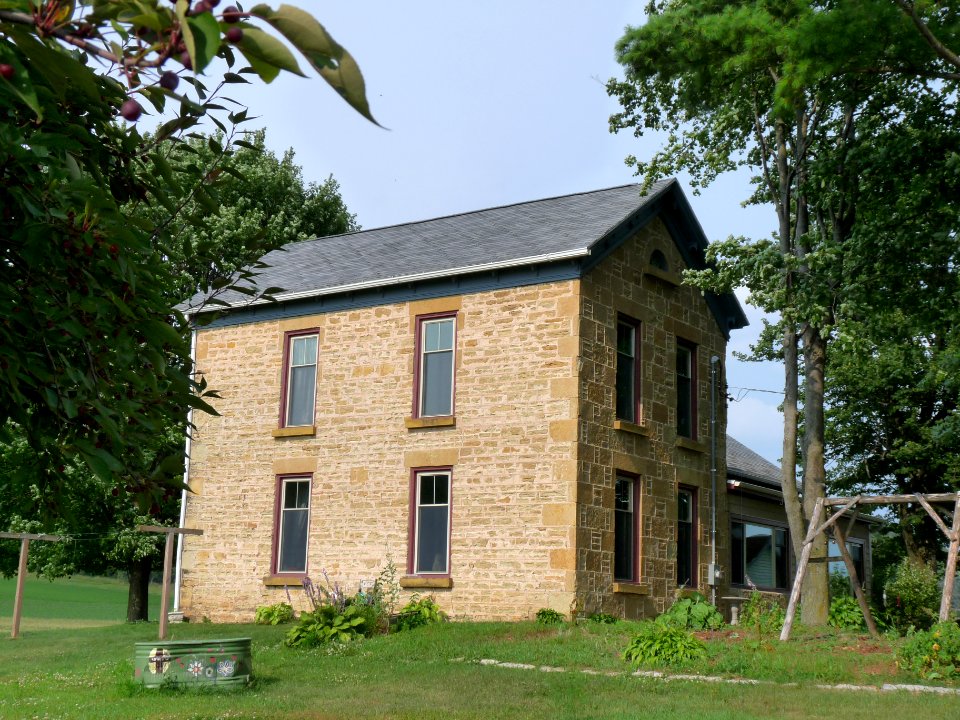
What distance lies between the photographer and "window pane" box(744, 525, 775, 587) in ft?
86.6

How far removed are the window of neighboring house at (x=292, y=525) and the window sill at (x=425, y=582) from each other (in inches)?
103

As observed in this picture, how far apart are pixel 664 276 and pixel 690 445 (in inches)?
135

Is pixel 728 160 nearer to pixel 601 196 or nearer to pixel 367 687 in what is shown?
pixel 601 196

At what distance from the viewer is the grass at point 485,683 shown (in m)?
11.4

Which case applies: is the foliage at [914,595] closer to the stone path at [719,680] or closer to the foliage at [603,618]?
the foliage at [603,618]

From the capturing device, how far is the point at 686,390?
2325 cm

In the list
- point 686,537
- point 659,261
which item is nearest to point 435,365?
point 659,261

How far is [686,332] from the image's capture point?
23.2 metres

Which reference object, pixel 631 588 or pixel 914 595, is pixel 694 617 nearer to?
pixel 631 588

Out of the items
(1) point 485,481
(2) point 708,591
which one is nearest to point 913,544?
(2) point 708,591

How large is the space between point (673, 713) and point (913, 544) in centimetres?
2946

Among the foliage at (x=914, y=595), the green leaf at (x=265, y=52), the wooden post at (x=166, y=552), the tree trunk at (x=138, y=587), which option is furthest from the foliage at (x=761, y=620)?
the tree trunk at (x=138, y=587)

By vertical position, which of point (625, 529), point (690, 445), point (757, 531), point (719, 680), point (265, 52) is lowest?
Answer: point (719, 680)

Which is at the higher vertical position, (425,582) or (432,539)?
(432,539)
